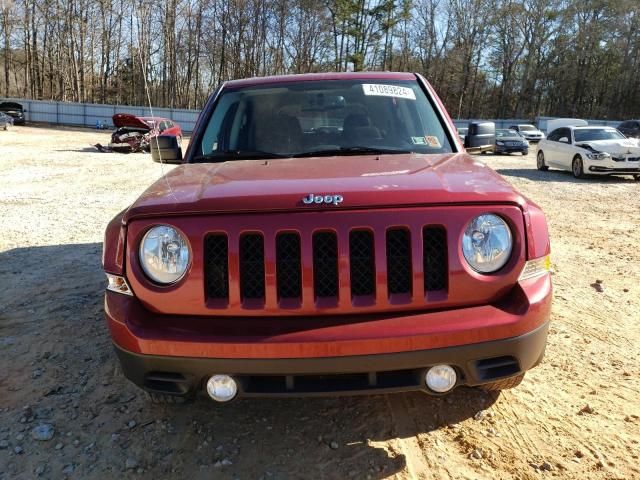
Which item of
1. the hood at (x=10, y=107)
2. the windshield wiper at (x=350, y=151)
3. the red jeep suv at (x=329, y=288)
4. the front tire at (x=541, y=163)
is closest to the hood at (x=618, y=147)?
the front tire at (x=541, y=163)

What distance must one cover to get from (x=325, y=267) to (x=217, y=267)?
449 mm

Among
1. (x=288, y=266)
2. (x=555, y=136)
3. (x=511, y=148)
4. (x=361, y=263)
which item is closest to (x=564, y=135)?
(x=555, y=136)

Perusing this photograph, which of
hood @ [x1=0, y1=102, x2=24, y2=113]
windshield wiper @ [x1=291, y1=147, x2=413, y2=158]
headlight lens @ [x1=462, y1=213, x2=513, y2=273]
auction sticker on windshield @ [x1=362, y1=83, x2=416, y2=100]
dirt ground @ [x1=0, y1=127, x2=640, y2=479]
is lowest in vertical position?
dirt ground @ [x1=0, y1=127, x2=640, y2=479]

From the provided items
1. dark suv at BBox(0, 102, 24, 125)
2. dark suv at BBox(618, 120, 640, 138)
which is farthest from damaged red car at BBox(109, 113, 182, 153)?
dark suv at BBox(618, 120, 640, 138)

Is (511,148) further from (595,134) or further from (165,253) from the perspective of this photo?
(165,253)

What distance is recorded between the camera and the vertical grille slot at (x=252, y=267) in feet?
7.06

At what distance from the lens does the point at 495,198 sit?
7.10 ft

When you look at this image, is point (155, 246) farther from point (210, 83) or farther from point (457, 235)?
point (210, 83)

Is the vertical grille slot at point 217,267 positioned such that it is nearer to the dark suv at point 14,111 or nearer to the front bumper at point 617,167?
the front bumper at point 617,167

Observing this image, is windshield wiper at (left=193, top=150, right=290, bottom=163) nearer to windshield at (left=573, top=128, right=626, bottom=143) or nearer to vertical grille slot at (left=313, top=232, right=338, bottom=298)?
vertical grille slot at (left=313, top=232, right=338, bottom=298)

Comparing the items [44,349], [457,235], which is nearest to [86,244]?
[44,349]

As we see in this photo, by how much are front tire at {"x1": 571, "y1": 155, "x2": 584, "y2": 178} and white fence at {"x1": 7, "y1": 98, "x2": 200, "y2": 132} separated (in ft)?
112

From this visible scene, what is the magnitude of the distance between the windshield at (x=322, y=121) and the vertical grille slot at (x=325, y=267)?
119 cm

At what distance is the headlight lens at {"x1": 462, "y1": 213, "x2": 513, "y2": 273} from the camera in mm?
2141
